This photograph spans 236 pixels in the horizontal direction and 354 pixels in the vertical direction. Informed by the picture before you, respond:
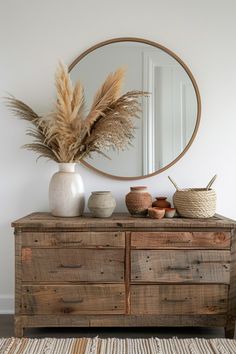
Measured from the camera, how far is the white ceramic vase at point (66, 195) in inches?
72.1

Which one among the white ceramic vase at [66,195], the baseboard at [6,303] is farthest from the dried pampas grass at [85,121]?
the baseboard at [6,303]

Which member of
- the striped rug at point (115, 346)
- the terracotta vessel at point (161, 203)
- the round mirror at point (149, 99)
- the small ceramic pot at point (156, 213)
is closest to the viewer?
the striped rug at point (115, 346)

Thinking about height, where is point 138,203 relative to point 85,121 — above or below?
below

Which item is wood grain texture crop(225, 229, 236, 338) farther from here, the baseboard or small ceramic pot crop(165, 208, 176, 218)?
the baseboard

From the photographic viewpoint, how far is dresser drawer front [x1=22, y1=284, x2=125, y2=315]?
1680 millimetres

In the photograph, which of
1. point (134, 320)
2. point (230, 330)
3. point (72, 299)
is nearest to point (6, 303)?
point (72, 299)

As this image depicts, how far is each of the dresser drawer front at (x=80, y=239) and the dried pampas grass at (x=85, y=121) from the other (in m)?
0.46

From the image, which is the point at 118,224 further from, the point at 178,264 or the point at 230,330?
the point at 230,330

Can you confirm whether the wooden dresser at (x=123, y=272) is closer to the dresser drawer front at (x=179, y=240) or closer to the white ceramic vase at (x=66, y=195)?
the dresser drawer front at (x=179, y=240)

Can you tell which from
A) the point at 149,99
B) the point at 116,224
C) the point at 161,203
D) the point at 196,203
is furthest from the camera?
the point at 149,99

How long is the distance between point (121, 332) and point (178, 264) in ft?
1.78

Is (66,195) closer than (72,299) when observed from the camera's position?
No

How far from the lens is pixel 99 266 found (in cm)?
168

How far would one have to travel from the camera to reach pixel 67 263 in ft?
5.51
